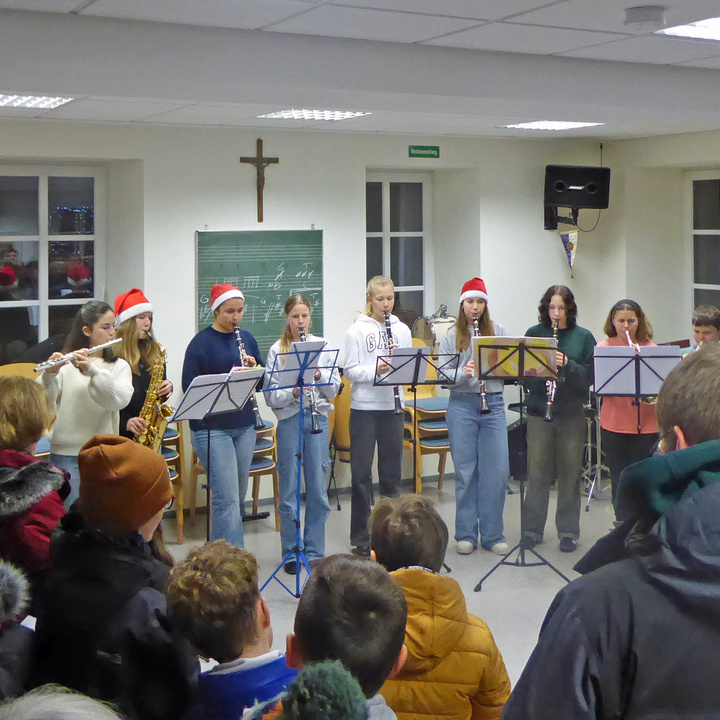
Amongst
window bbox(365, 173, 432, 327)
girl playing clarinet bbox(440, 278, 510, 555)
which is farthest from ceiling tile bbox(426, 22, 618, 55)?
window bbox(365, 173, 432, 327)

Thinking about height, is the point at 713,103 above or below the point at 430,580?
above

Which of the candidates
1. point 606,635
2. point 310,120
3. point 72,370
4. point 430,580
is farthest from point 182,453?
point 606,635

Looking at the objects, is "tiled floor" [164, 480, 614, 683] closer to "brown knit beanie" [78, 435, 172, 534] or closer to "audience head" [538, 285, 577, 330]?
"audience head" [538, 285, 577, 330]

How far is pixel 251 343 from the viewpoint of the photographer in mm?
4934

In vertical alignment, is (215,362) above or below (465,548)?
above

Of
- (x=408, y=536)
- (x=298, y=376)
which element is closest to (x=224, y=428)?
(x=298, y=376)

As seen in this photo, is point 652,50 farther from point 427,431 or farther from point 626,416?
point 427,431

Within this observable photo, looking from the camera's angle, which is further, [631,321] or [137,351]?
[631,321]

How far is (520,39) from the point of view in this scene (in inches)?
159

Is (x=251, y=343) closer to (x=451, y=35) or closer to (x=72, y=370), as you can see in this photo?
(x=72, y=370)

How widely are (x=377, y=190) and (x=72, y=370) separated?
3.17m

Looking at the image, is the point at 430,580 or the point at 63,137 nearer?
the point at 430,580

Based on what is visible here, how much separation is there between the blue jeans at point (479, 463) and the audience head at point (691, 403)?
3798mm

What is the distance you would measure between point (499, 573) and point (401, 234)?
9.26 ft
